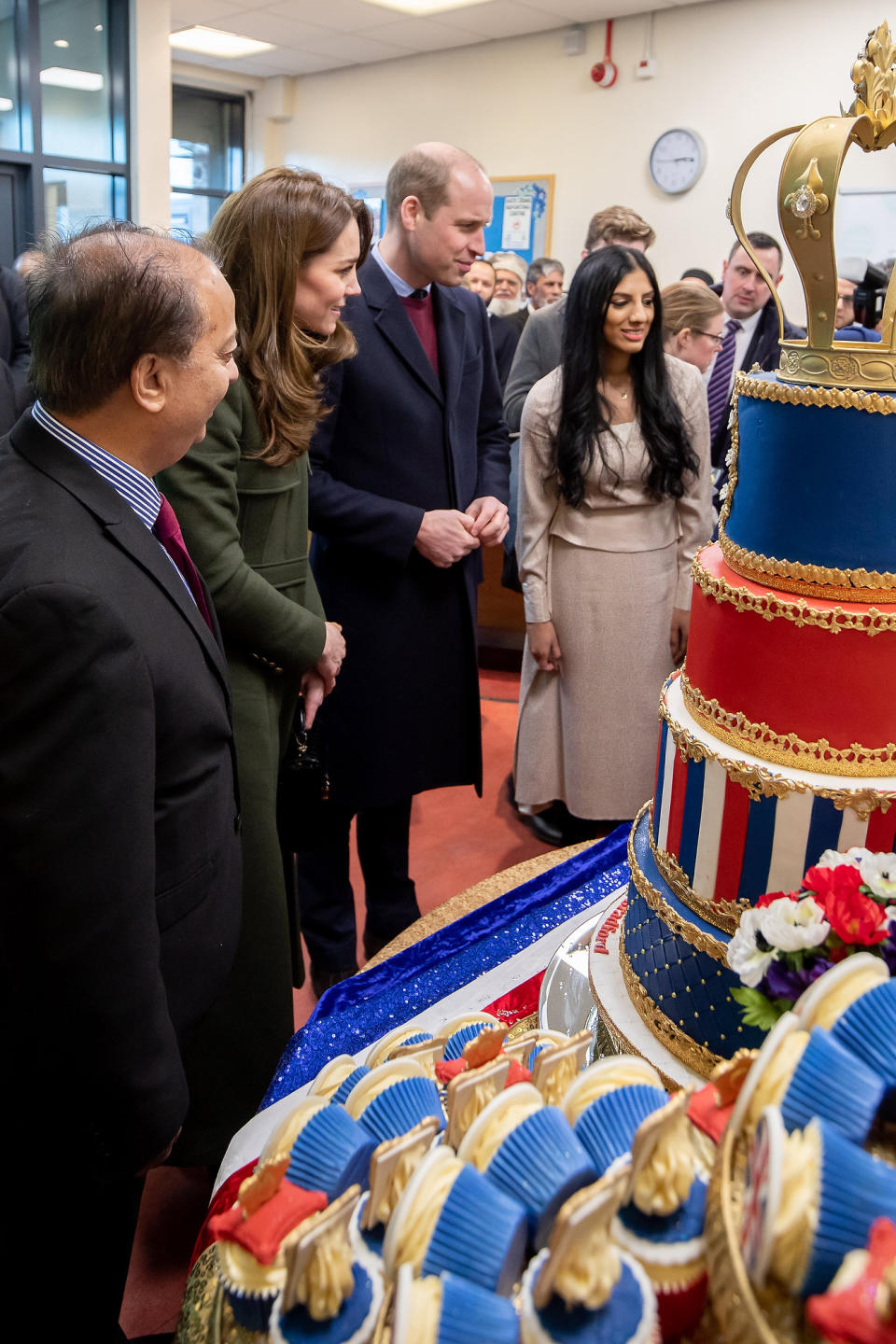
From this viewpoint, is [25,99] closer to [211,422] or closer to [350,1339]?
[211,422]

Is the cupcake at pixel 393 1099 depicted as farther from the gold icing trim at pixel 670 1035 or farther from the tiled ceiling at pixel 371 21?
the tiled ceiling at pixel 371 21

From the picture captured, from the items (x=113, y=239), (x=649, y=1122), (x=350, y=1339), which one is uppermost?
(x=113, y=239)

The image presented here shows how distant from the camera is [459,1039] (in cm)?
108

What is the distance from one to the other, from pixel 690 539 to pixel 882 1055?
220 cm

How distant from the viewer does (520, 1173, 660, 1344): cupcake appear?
65 cm

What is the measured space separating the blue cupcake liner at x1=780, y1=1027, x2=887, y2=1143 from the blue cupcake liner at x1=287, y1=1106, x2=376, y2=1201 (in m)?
0.31

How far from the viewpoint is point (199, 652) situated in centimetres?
133

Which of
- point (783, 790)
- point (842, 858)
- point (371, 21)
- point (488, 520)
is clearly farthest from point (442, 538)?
point (371, 21)

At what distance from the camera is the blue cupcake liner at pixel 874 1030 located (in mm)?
725

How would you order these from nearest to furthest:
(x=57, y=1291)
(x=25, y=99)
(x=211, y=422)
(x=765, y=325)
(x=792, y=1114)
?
1. (x=792, y=1114)
2. (x=57, y=1291)
3. (x=211, y=422)
4. (x=765, y=325)
5. (x=25, y=99)

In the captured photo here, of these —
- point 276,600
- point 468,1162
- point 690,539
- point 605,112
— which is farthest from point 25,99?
point 468,1162

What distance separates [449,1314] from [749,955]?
48 centimetres

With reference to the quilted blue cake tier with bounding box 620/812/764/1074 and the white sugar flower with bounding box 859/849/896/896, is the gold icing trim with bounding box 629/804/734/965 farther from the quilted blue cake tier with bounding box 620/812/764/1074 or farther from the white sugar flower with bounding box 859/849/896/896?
the white sugar flower with bounding box 859/849/896/896

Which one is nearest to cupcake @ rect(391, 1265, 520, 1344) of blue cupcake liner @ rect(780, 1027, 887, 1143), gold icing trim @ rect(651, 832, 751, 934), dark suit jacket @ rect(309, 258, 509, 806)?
blue cupcake liner @ rect(780, 1027, 887, 1143)
